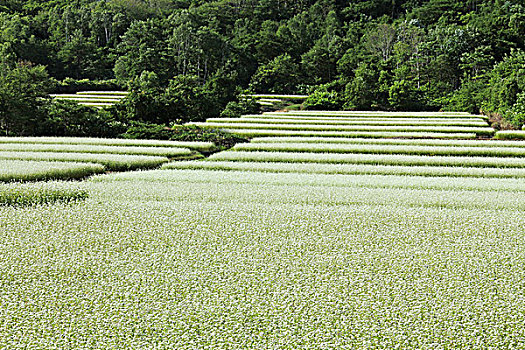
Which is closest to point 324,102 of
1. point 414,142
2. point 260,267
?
point 414,142

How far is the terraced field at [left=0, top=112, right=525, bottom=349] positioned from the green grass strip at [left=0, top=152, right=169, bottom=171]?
15.8 ft

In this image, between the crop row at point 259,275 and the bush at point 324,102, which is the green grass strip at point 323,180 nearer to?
the crop row at point 259,275

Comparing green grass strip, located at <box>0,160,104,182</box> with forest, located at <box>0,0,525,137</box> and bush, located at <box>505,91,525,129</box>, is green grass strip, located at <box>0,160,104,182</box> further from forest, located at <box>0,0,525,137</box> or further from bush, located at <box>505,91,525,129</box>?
bush, located at <box>505,91,525,129</box>

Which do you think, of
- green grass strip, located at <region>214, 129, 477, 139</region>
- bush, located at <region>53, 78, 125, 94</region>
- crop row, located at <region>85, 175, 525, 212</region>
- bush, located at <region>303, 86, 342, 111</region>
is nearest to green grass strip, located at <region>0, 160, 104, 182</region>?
crop row, located at <region>85, 175, 525, 212</region>

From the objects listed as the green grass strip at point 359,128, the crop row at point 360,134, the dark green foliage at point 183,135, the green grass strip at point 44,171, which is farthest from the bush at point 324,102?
the green grass strip at point 44,171

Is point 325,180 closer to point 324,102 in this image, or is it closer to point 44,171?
point 44,171

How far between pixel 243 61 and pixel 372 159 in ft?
223

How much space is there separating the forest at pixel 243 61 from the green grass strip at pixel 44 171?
1363cm

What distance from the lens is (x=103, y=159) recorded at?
65.0ft

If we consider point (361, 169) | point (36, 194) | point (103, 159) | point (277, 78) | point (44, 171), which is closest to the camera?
point (36, 194)

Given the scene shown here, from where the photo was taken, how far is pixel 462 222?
10.2 metres

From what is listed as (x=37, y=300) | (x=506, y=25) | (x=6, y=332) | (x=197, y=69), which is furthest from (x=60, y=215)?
(x=506, y=25)

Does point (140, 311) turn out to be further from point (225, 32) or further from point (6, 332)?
point (225, 32)

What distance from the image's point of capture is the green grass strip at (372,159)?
20969 mm
